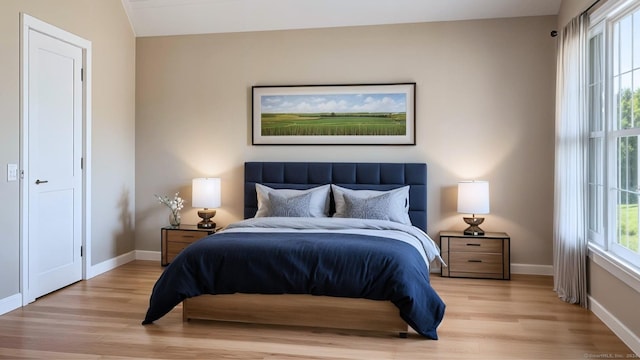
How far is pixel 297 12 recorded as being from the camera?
5102 mm

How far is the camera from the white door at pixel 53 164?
13.0 ft

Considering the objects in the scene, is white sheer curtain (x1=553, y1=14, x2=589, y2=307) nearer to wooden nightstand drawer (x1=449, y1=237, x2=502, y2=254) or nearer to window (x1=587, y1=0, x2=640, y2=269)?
window (x1=587, y1=0, x2=640, y2=269)

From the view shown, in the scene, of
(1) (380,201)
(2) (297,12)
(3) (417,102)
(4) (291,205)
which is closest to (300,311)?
(4) (291,205)

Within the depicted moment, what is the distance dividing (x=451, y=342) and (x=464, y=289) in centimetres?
136

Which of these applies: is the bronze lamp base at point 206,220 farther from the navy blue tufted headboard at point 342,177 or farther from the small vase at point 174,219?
the navy blue tufted headboard at point 342,177

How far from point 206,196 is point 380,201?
1917 millimetres

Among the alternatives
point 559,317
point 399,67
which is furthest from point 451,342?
point 399,67

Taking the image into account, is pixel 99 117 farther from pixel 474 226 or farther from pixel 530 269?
pixel 530 269

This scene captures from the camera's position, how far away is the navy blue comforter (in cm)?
311

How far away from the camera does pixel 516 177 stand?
4922 mm

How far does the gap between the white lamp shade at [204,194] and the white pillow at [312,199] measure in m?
0.55

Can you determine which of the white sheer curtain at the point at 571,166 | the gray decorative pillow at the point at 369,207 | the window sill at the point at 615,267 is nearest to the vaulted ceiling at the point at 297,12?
the white sheer curtain at the point at 571,166

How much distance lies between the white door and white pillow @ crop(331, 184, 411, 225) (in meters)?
2.58

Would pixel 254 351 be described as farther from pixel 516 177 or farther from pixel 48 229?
pixel 516 177
